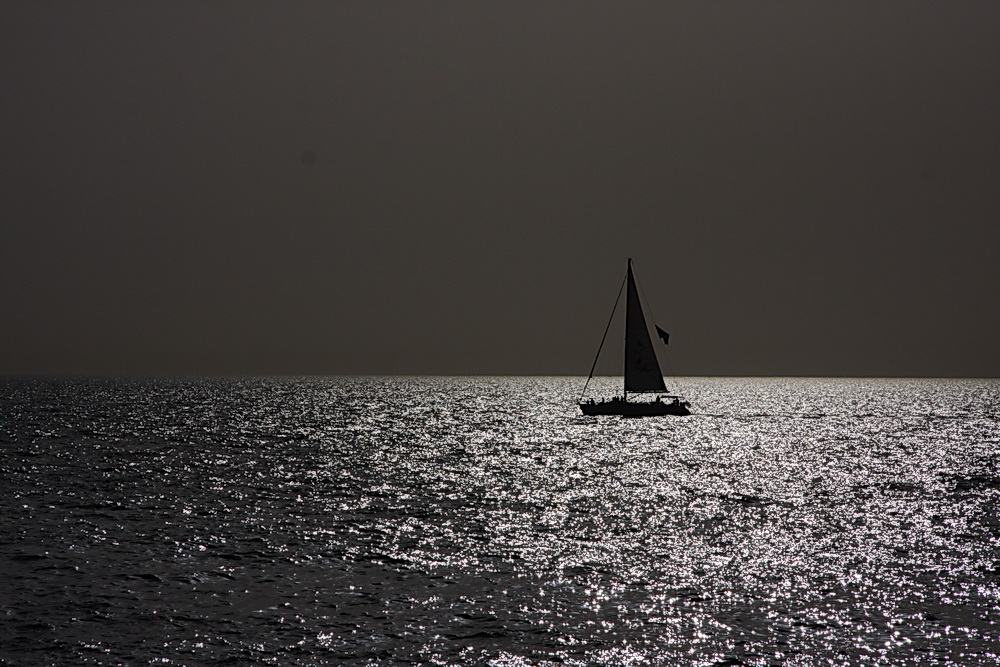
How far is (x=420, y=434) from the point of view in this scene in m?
113

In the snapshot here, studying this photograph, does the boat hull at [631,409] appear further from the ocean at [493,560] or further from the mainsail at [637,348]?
the ocean at [493,560]

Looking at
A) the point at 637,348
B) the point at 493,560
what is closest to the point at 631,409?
the point at 637,348

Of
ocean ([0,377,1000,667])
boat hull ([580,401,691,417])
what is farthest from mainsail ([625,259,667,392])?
ocean ([0,377,1000,667])

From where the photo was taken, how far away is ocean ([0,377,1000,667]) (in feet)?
76.8

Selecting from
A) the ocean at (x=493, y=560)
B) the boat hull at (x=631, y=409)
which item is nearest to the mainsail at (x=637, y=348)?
the boat hull at (x=631, y=409)

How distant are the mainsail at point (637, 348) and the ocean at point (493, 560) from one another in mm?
28466

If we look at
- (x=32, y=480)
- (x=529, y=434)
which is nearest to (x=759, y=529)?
(x=32, y=480)

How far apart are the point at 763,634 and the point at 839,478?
45388 millimetres

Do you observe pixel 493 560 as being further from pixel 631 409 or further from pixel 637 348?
pixel 631 409

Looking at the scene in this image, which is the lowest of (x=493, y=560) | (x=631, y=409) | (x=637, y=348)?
(x=493, y=560)

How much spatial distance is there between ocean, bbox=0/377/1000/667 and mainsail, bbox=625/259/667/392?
1121 inches

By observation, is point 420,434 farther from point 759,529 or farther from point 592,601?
point 592,601

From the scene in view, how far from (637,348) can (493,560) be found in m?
73.0

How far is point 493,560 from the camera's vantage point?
33.9m
